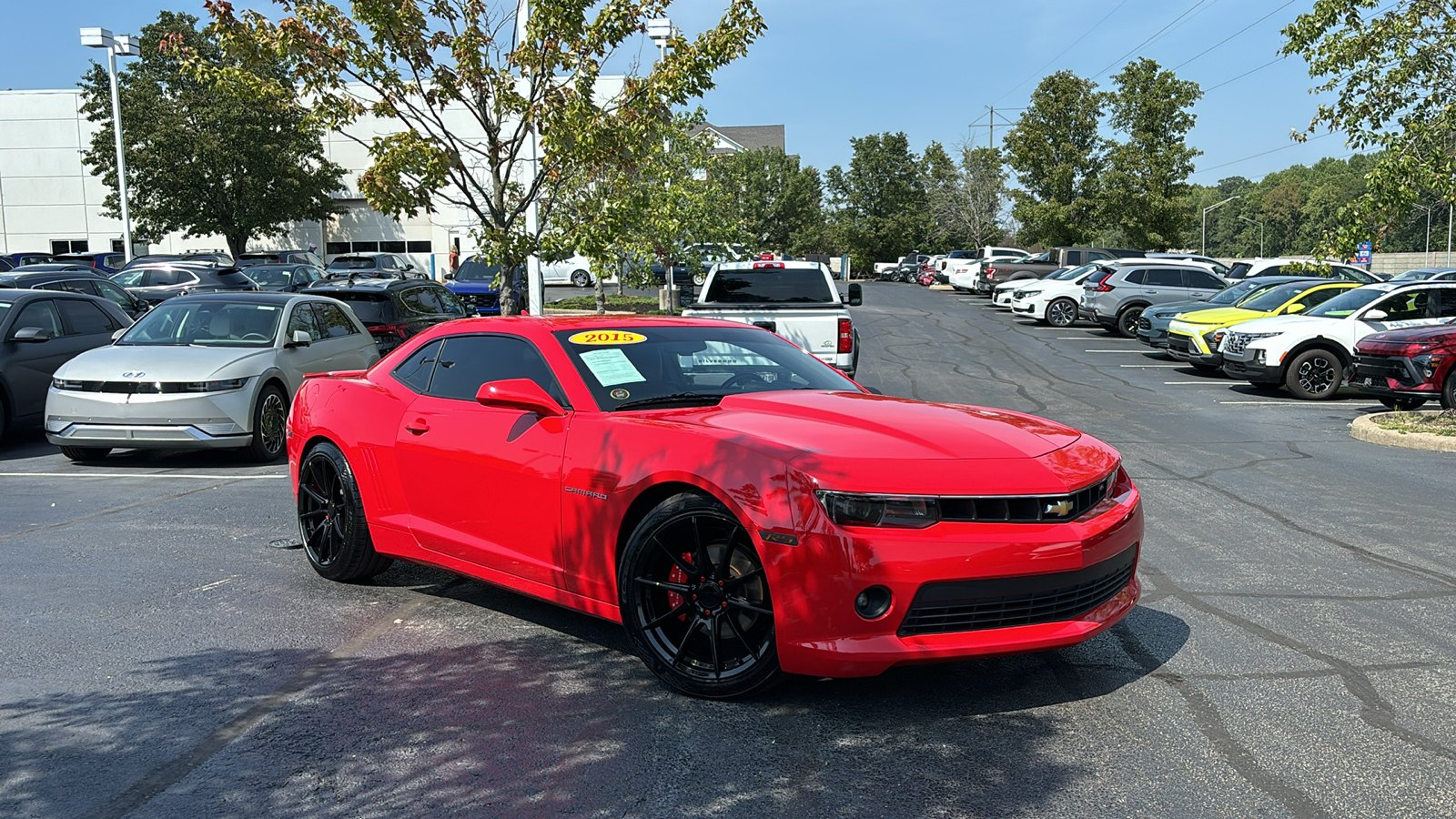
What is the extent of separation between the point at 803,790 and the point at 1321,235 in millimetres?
14938

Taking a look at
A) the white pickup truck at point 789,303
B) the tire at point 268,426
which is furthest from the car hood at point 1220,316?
the tire at point 268,426

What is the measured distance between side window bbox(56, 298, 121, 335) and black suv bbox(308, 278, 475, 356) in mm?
2651

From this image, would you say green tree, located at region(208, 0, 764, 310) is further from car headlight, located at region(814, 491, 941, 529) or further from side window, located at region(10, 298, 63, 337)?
car headlight, located at region(814, 491, 941, 529)

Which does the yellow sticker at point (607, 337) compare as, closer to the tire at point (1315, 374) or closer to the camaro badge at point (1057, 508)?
the camaro badge at point (1057, 508)

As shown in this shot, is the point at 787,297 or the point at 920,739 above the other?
the point at 787,297

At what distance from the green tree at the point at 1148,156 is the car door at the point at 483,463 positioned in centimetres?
4894

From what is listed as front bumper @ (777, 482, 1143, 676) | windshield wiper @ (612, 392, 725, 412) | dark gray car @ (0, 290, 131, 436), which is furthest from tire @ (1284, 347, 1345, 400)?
dark gray car @ (0, 290, 131, 436)

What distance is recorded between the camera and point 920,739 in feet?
13.0

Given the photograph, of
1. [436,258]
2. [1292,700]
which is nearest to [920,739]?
[1292,700]

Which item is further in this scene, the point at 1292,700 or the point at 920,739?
the point at 1292,700

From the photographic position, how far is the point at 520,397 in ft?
15.9

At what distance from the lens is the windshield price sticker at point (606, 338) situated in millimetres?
5312

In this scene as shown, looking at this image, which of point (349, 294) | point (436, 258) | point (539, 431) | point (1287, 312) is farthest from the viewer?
point (436, 258)

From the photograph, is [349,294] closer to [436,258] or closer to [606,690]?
[606,690]
